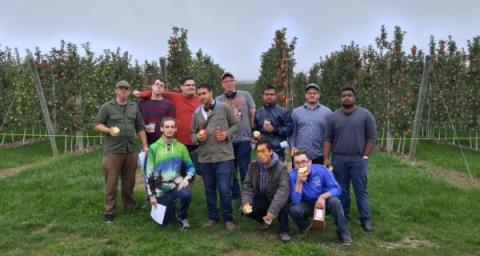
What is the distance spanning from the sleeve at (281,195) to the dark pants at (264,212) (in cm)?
18

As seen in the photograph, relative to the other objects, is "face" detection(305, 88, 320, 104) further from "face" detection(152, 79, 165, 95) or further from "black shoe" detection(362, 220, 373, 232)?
"face" detection(152, 79, 165, 95)

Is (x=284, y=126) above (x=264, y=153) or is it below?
above

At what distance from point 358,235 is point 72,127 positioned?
47.1ft

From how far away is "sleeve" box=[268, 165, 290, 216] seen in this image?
568 centimetres


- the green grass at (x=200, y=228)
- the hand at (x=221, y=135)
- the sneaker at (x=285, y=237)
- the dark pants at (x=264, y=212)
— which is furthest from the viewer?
the hand at (x=221, y=135)

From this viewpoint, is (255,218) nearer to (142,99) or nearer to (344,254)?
(344,254)

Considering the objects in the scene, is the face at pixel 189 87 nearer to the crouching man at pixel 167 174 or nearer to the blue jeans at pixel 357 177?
the crouching man at pixel 167 174

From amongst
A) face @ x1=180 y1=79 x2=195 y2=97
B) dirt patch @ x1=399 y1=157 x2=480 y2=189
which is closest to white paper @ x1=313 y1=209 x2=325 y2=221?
face @ x1=180 y1=79 x2=195 y2=97

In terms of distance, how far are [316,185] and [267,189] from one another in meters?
0.61

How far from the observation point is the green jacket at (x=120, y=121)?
21.2 ft

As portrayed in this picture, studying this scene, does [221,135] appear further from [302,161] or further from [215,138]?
[302,161]

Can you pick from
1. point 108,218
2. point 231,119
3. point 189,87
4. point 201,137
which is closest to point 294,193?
point 231,119

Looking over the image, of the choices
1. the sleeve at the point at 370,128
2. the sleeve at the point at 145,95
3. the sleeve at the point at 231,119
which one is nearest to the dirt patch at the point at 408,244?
the sleeve at the point at 370,128

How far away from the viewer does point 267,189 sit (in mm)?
5902
